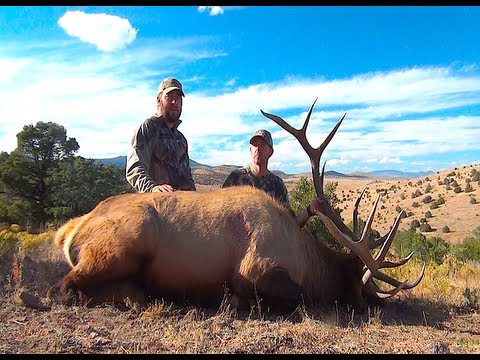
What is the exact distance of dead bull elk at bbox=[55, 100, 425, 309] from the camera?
4.97 metres

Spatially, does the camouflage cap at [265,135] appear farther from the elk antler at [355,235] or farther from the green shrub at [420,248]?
the green shrub at [420,248]

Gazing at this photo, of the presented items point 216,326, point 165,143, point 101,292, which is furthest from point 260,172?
point 216,326

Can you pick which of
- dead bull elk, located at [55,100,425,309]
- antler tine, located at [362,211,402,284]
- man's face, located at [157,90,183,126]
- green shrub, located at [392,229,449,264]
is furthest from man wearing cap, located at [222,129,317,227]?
green shrub, located at [392,229,449,264]

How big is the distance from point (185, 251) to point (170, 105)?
314 centimetres

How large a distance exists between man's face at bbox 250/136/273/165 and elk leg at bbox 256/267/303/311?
3107mm

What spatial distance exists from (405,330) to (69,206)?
1680 centimetres

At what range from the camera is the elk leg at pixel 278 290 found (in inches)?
201

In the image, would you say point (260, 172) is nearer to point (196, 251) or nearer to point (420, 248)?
point (196, 251)

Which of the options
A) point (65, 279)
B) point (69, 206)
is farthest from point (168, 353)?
point (69, 206)

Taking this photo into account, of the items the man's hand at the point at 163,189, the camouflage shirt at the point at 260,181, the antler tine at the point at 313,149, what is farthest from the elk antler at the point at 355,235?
the camouflage shirt at the point at 260,181

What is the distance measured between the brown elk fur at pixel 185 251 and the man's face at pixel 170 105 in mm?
2372

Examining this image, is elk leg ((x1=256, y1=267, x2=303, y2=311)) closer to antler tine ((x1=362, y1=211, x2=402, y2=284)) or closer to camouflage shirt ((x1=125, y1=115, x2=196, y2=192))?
antler tine ((x1=362, y1=211, x2=402, y2=284))

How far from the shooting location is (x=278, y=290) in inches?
201

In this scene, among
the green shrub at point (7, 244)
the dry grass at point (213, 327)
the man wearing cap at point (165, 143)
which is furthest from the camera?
the green shrub at point (7, 244)
